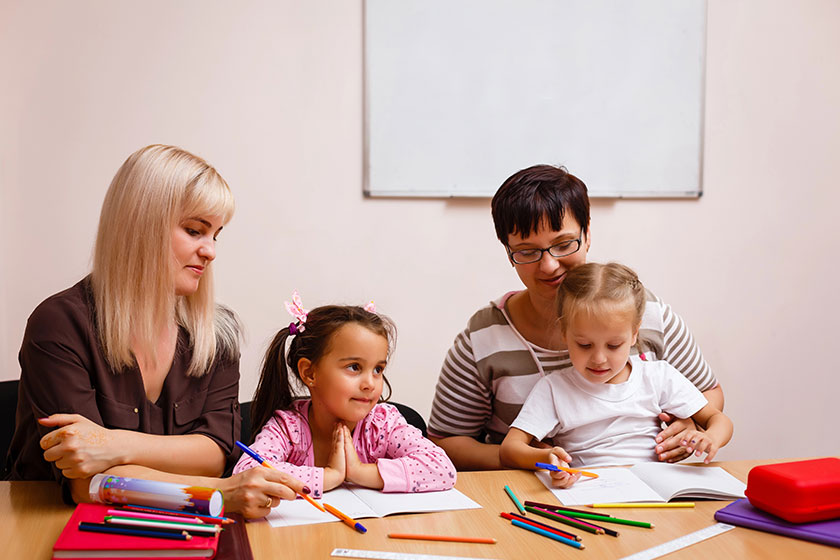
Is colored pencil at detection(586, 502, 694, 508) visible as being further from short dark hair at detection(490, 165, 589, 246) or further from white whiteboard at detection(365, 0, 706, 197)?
white whiteboard at detection(365, 0, 706, 197)

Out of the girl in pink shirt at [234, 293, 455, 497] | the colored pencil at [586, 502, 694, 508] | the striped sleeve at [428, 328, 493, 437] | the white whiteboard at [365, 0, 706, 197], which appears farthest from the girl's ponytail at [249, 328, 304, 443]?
the white whiteboard at [365, 0, 706, 197]

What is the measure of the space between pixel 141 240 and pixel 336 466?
0.60m

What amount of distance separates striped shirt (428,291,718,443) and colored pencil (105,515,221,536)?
95 cm

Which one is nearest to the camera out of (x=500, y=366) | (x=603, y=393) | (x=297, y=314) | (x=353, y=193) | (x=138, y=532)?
(x=138, y=532)

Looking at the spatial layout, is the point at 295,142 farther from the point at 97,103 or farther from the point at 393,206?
the point at 97,103

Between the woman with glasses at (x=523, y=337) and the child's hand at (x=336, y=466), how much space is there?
487 millimetres

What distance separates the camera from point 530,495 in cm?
151

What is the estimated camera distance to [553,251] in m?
1.87

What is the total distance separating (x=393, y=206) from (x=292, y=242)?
1.30ft

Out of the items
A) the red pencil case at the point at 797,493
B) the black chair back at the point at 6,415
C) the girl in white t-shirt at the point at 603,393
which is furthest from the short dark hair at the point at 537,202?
the black chair back at the point at 6,415

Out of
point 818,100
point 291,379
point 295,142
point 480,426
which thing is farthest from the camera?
point 818,100

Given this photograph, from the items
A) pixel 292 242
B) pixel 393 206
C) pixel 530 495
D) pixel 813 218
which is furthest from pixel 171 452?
pixel 813 218

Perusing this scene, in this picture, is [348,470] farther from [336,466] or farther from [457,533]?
[457,533]

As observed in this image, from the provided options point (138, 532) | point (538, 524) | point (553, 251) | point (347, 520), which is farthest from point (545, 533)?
point (553, 251)
